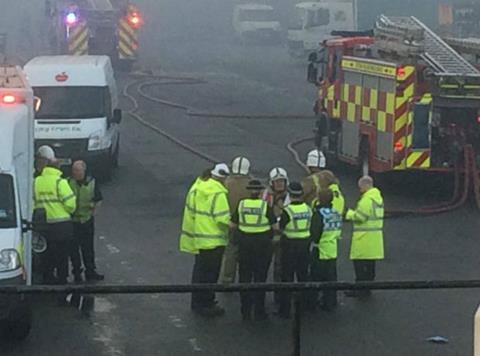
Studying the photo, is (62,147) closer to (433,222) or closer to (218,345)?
(433,222)

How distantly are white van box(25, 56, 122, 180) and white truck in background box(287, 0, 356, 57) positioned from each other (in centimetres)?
3083

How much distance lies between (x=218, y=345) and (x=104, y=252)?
549cm

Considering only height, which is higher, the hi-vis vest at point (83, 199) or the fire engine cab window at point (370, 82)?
the fire engine cab window at point (370, 82)

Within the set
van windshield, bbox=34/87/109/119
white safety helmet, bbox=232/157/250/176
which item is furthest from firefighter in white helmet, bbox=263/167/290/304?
van windshield, bbox=34/87/109/119

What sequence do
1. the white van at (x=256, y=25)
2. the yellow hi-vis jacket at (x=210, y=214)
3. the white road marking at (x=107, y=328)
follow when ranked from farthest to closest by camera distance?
1. the white van at (x=256, y=25)
2. the yellow hi-vis jacket at (x=210, y=214)
3. the white road marking at (x=107, y=328)

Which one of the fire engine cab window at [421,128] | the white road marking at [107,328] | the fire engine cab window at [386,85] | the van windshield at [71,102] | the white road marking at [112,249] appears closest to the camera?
the white road marking at [107,328]

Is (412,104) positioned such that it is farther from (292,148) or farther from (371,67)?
(292,148)

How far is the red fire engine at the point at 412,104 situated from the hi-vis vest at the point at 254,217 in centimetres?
852

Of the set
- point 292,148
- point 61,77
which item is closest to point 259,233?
point 61,77

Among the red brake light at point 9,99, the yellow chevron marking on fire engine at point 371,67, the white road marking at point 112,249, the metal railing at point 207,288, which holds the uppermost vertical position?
the metal railing at point 207,288

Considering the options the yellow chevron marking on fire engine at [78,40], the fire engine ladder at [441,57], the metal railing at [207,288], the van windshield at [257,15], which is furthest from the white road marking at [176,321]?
the van windshield at [257,15]

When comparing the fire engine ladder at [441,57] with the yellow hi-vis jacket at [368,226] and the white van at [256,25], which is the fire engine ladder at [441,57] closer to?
the yellow hi-vis jacket at [368,226]

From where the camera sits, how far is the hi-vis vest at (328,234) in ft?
42.5

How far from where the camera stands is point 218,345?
11.5 meters
